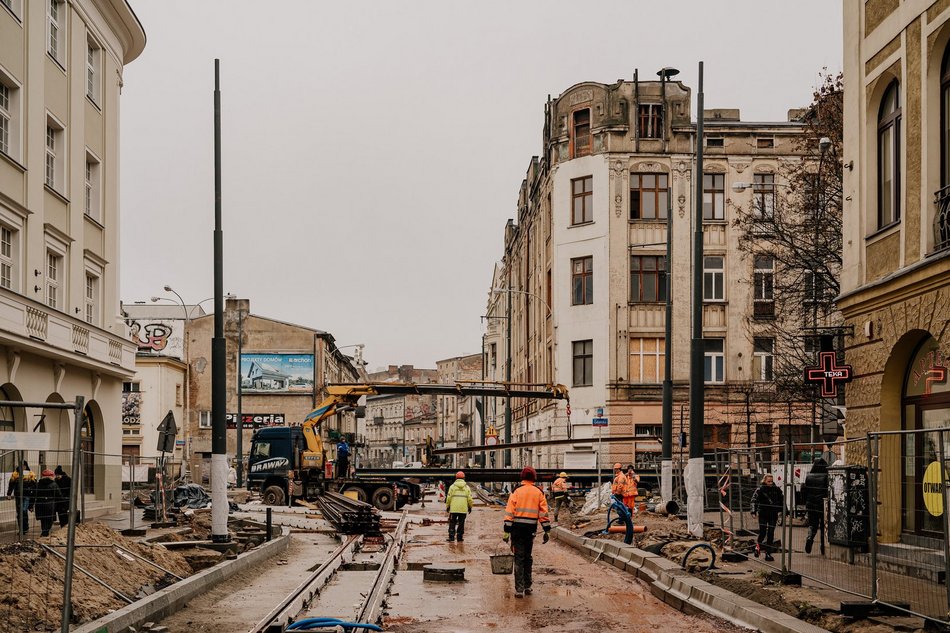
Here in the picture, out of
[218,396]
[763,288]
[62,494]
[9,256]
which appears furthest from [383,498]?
[62,494]

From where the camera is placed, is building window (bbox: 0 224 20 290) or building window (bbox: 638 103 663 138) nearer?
building window (bbox: 0 224 20 290)

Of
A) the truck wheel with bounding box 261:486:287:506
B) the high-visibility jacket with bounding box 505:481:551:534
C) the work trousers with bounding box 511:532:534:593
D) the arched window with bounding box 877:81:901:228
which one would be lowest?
the truck wheel with bounding box 261:486:287:506

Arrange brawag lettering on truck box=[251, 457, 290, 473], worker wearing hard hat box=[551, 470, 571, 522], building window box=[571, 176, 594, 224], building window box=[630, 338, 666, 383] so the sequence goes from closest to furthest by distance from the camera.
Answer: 1. worker wearing hard hat box=[551, 470, 571, 522]
2. brawag lettering on truck box=[251, 457, 290, 473]
3. building window box=[630, 338, 666, 383]
4. building window box=[571, 176, 594, 224]

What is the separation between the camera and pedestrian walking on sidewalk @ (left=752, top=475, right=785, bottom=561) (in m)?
15.1

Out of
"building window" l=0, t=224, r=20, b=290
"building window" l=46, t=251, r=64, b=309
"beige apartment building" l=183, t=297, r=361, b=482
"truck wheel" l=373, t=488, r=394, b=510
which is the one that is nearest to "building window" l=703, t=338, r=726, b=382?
"truck wheel" l=373, t=488, r=394, b=510

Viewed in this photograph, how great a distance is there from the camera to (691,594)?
547 inches

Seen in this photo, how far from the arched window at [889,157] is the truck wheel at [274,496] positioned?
89.6ft

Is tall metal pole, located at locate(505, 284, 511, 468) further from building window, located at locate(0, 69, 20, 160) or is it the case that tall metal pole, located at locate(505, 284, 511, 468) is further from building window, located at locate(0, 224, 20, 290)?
building window, located at locate(0, 69, 20, 160)

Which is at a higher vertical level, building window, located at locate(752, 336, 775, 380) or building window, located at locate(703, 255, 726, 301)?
building window, located at locate(703, 255, 726, 301)

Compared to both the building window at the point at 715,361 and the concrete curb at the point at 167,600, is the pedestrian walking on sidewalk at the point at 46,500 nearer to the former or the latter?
the concrete curb at the point at 167,600

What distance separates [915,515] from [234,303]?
80638 millimetres

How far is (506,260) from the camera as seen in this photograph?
79.8 meters

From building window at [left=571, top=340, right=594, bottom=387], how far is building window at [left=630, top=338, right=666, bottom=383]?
1773 millimetres

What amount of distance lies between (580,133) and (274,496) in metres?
20.8
